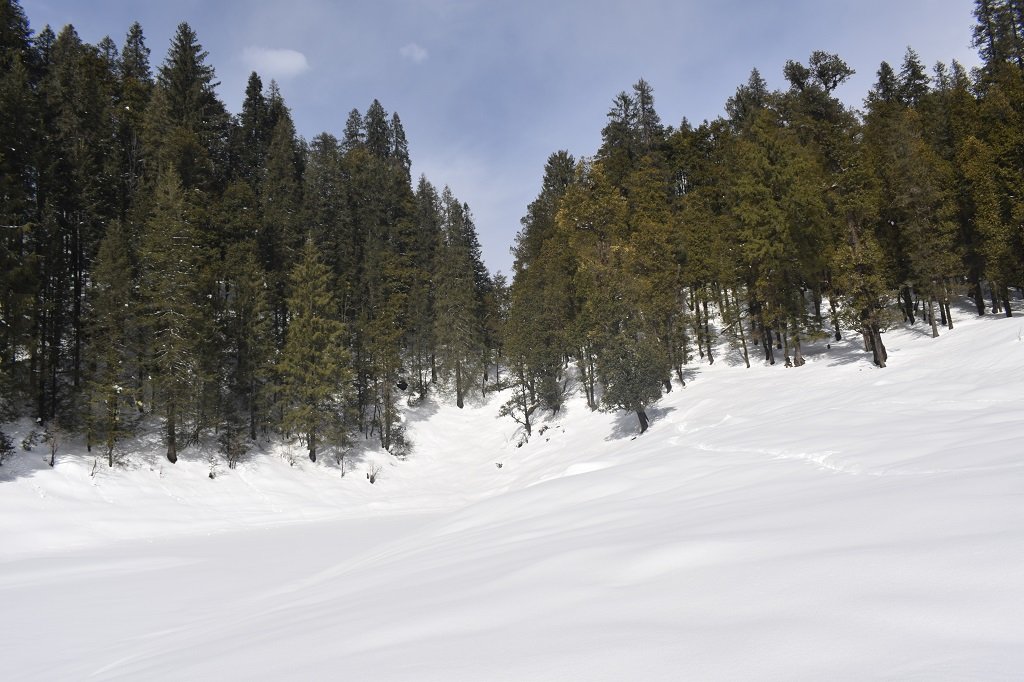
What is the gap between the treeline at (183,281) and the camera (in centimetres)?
2479

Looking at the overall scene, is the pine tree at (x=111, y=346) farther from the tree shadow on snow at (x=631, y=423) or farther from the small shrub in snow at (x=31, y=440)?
the tree shadow on snow at (x=631, y=423)

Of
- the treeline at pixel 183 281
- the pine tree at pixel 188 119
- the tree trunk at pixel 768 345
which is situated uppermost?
the pine tree at pixel 188 119

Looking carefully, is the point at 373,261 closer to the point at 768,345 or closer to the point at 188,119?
the point at 188,119

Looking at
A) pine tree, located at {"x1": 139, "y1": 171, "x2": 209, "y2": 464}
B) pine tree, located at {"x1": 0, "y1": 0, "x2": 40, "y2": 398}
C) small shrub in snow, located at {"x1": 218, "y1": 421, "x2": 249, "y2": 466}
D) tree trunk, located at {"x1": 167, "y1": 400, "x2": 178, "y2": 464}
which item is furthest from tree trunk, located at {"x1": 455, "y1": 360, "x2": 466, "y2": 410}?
pine tree, located at {"x1": 0, "y1": 0, "x2": 40, "y2": 398}

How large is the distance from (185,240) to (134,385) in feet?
27.5

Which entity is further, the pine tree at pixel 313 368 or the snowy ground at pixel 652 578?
the pine tree at pixel 313 368

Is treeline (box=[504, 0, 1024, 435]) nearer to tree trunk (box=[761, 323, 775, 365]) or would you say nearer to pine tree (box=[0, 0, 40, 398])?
tree trunk (box=[761, 323, 775, 365])

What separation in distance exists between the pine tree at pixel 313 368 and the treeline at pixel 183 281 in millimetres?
147

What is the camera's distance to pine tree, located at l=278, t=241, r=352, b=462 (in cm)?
3256

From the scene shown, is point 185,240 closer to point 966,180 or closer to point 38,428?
point 38,428

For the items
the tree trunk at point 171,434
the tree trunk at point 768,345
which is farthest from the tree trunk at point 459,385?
the tree trunk at point 768,345

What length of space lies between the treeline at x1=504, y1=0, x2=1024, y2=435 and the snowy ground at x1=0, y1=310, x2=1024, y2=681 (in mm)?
11650

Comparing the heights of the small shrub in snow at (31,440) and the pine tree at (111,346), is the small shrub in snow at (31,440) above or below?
below

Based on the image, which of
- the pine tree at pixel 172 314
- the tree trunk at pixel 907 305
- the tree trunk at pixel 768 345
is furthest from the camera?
the tree trunk at pixel 907 305
